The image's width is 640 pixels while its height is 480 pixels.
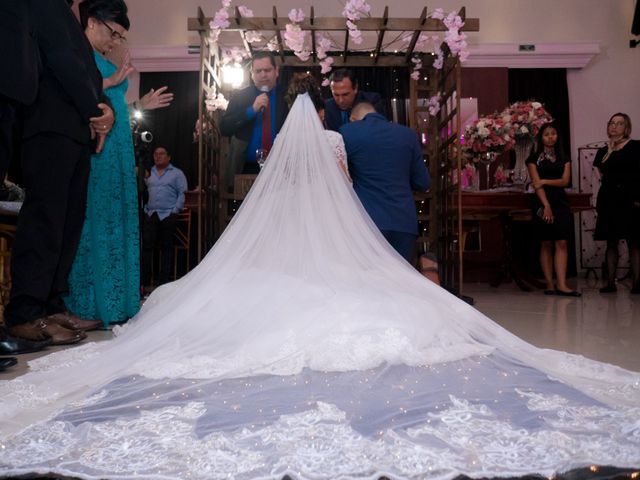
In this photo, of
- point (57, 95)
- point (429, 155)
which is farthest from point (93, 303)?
point (429, 155)

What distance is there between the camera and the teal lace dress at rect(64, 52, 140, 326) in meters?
3.39

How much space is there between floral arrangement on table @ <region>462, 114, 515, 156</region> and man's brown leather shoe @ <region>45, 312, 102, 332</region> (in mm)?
4643

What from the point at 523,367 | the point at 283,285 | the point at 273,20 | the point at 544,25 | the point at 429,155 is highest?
the point at 544,25

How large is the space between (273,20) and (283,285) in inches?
127

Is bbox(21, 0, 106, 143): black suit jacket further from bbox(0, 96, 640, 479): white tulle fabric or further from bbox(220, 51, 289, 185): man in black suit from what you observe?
bbox(220, 51, 289, 185): man in black suit

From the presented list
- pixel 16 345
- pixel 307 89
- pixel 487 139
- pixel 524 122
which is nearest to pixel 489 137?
pixel 487 139

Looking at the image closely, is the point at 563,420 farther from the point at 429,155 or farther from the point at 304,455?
the point at 429,155

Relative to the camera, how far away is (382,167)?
3.58m

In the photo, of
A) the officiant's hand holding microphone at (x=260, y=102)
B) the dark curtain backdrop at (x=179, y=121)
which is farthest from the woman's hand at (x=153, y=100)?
the dark curtain backdrop at (x=179, y=121)

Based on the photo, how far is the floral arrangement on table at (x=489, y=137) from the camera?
6.34 meters

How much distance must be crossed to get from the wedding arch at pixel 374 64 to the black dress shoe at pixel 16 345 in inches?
82.6

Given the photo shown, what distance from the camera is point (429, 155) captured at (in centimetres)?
554

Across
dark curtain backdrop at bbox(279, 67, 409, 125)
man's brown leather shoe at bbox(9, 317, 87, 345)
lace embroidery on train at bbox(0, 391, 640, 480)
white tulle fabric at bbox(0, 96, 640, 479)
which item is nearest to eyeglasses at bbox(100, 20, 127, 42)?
white tulle fabric at bbox(0, 96, 640, 479)

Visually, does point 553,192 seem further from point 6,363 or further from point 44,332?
point 6,363
